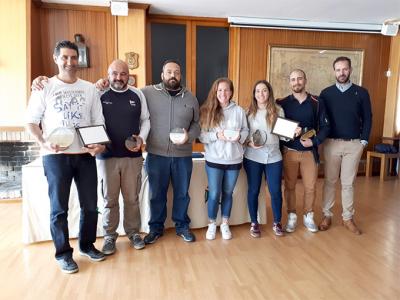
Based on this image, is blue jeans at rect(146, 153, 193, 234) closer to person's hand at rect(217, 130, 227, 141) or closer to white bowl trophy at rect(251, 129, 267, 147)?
person's hand at rect(217, 130, 227, 141)

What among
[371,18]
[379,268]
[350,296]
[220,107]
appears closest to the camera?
[350,296]

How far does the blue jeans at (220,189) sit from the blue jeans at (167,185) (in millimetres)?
193

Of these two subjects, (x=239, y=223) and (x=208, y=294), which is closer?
(x=208, y=294)

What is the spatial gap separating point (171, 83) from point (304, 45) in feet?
11.3

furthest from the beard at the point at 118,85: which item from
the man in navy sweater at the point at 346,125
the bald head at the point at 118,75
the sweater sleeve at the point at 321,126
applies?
the man in navy sweater at the point at 346,125

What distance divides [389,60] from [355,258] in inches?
169

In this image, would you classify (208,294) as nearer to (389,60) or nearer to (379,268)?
(379,268)

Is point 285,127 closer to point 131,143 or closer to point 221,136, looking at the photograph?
point 221,136

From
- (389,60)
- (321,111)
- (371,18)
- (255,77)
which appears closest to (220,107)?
(321,111)

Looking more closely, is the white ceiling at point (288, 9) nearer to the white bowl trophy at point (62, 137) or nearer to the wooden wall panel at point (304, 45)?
the wooden wall panel at point (304, 45)

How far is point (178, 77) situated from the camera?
8.46ft

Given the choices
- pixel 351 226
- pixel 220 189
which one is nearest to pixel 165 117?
pixel 220 189

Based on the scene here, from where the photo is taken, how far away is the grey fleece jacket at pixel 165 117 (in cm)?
259

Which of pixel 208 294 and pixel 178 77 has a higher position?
pixel 178 77
